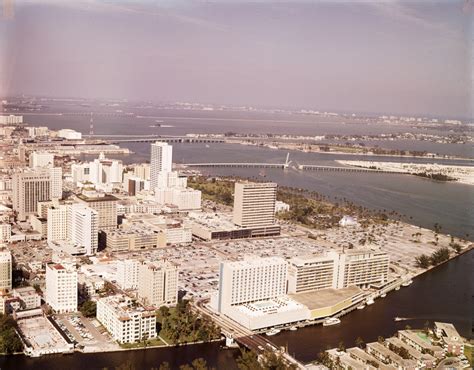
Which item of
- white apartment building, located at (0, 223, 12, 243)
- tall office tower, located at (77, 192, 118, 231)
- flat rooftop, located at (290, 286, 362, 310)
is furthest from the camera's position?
tall office tower, located at (77, 192, 118, 231)

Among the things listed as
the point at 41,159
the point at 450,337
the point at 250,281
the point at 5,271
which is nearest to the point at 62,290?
the point at 5,271

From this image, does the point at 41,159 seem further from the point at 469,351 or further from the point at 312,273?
the point at 469,351

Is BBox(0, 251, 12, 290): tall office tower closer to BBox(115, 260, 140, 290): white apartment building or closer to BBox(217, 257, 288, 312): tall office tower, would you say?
BBox(115, 260, 140, 290): white apartment building

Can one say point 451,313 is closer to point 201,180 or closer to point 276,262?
point 276,262

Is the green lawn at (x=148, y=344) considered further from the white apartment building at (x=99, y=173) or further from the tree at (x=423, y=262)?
the white apartment building at (x=99, y=173)

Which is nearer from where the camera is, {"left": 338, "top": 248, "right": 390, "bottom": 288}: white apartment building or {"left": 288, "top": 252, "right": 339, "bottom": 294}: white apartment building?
{"left": 288, "top": 252, "right": 339, "bottom": 294}: white apartment building

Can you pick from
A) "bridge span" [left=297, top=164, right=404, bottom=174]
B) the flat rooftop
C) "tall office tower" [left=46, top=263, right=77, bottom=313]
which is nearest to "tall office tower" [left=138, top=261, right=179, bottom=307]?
"tall office tower" [left=46, top=263, right=77, bottom=313]
